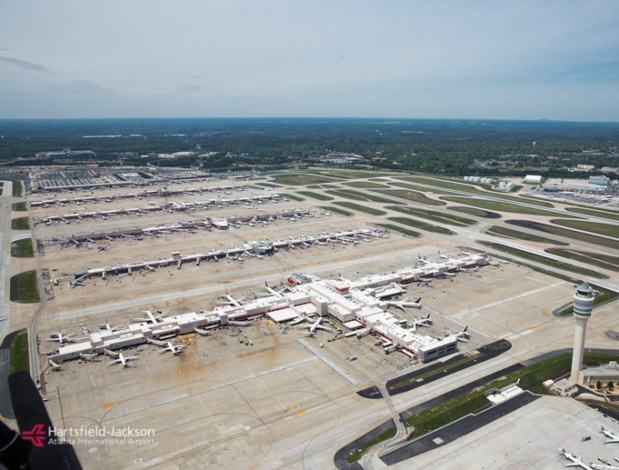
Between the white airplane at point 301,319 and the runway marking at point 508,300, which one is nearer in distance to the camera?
the white airplane at point 301,319

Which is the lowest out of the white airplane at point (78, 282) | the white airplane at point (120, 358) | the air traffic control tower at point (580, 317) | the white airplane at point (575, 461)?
the white airplane at point (575, 461)

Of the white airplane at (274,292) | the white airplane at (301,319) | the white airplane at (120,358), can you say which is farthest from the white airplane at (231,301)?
the white airplane at (120,358)

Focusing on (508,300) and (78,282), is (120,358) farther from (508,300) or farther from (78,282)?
(508,300)

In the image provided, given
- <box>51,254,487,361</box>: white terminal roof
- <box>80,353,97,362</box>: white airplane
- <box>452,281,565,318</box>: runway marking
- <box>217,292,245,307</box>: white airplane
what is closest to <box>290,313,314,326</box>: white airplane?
<box>51,254,487,361</box>: white terminal roof

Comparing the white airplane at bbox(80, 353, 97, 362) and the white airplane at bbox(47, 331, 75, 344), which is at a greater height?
the white airplane at bbox(47, 331, 75, 344)

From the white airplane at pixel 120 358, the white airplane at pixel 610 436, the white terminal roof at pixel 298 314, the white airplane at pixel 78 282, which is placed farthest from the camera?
the white airplane at pixel 78 282

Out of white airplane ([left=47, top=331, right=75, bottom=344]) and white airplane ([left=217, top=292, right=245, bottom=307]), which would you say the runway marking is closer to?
white airplane ([left=217, top=292, right=245, bottom=307])

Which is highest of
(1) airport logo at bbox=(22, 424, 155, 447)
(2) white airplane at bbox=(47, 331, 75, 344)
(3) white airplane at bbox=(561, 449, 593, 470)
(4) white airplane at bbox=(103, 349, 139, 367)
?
(2) white airplane at bbox=(47, 331, 75, 344)

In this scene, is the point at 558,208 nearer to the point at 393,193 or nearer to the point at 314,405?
the point at 393,193

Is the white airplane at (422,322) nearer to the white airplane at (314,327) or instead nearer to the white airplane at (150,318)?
the white airplane at (314,327)
